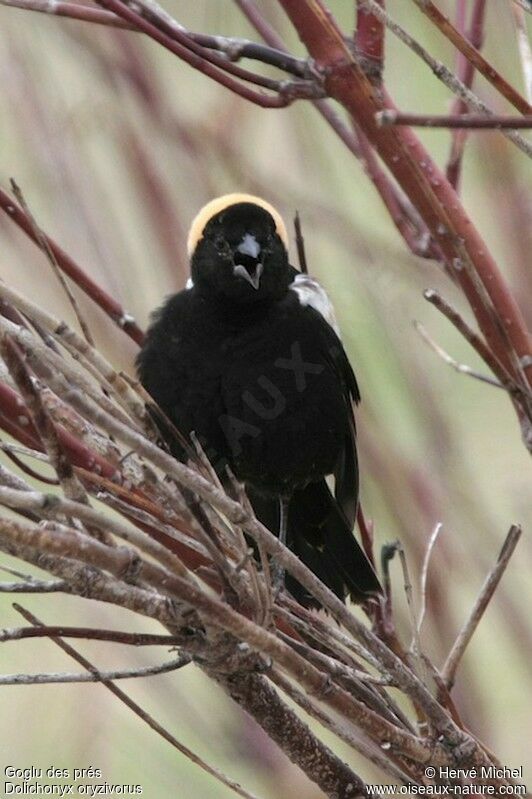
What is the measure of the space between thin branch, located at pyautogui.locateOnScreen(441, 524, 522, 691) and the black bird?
811 millimetres

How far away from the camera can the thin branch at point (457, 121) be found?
876 millimetres

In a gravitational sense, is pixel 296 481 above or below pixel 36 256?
below

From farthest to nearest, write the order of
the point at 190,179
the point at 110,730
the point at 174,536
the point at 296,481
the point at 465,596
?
the point at 465,596 → the point at 110,730 → the point at 296,481 → the point at 190,179 → the point at 174,536

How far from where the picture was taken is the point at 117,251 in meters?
2.15

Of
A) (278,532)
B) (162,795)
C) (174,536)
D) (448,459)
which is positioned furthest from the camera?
(162,795)

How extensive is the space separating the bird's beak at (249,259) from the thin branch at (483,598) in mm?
1166

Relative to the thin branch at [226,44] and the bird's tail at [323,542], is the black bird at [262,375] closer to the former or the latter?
the bird's tail at [323,542]

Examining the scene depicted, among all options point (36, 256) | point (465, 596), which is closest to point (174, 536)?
point (36, 256)

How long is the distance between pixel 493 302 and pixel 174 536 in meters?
0.51

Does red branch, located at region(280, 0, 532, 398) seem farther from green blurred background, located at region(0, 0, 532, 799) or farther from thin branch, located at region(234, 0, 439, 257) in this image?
green blurred background, located at region(0, 0, 532, 799)

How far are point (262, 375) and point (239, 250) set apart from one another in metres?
0.32

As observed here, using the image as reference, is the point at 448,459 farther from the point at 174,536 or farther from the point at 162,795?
the point at 162,795

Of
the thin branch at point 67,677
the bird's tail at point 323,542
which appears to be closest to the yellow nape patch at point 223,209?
the bird's tail at point 323,542

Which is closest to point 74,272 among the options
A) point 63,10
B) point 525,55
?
point 63,10
